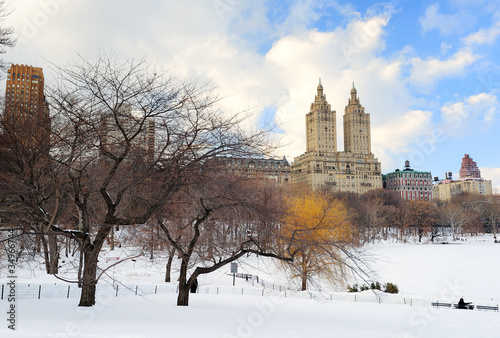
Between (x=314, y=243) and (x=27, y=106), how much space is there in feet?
28.8

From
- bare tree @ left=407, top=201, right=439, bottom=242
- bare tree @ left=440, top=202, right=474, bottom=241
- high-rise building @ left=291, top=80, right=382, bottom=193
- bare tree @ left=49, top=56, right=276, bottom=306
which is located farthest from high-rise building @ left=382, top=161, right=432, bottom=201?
bare tree @ left=49, top=56, right=276, bottom=306

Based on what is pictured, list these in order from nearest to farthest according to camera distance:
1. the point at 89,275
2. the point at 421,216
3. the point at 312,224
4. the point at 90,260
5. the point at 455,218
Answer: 1. the point at 90,260
2. the point at 89,275
3. the point at 312,224
4. the point at 421,216
5. the point at 455,218

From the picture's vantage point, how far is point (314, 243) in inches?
394

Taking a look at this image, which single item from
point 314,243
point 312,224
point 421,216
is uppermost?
point 421,216

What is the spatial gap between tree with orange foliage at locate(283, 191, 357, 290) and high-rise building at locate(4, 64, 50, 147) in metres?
6.71

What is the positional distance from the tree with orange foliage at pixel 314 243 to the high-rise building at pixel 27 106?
6706 millimetres

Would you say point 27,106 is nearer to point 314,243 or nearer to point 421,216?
point 314,243

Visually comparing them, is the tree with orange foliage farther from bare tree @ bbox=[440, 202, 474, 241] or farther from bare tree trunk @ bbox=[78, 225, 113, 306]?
bare tree @ bbox=[440, 202, 474, 241]

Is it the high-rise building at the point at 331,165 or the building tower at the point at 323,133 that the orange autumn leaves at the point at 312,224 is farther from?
the building tower at the point at 323,133

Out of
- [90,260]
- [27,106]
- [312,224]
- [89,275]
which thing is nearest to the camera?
[90,260]

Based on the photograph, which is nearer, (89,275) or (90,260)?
(90,260)

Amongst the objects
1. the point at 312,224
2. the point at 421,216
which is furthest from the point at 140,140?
the point at 421,216

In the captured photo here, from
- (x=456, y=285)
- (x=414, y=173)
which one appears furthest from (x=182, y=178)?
(x=414, y=173)

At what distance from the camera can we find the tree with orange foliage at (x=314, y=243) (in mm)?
10670
